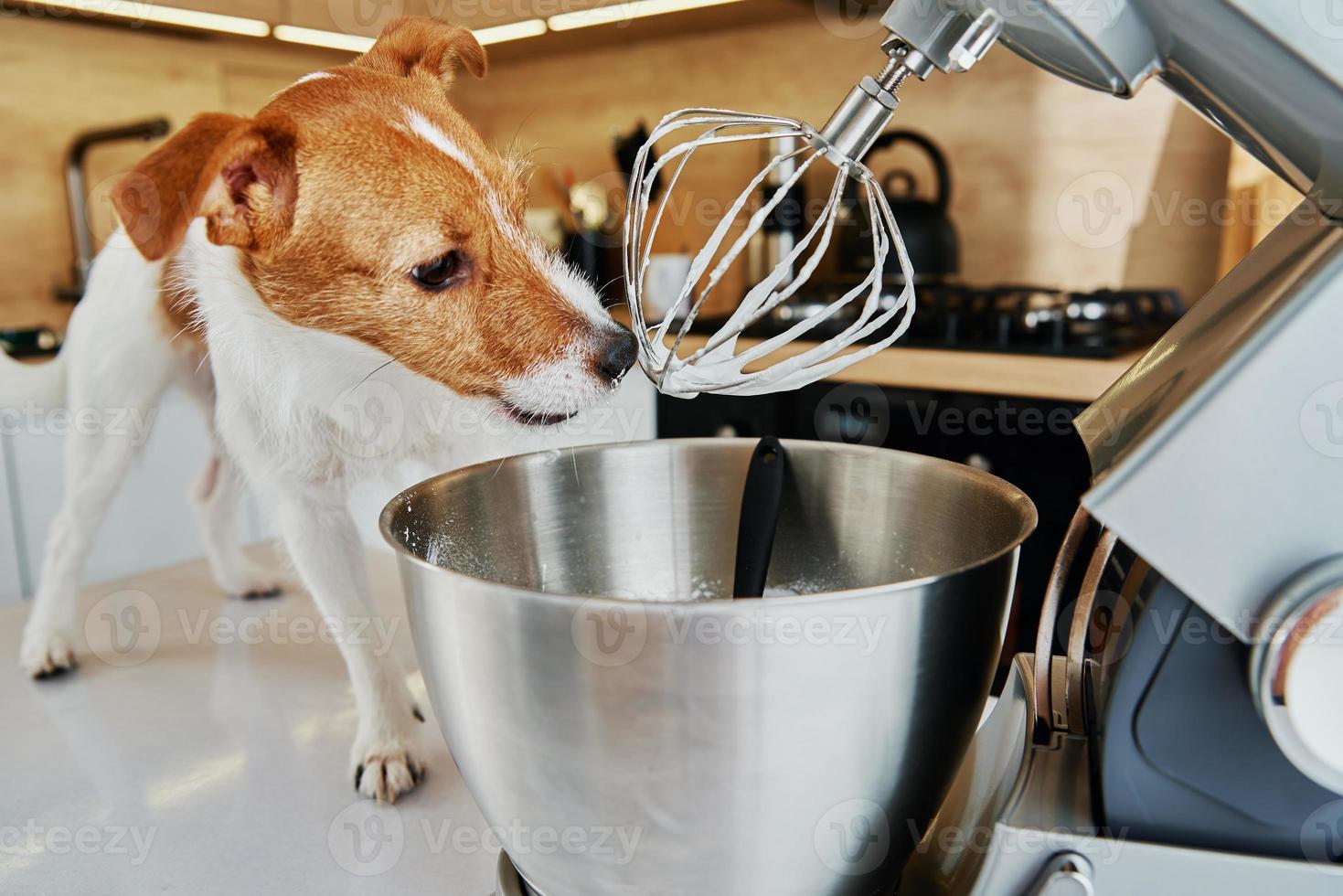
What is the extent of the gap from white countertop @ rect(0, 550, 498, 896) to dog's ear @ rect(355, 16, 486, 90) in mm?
403

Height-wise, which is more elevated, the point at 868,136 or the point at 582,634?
the point at 868,136

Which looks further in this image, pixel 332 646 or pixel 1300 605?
pixel 332 646

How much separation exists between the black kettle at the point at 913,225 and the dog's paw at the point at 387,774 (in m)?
1.30

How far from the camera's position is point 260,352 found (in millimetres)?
518

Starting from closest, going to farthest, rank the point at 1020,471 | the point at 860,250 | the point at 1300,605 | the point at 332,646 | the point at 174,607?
the point at 1300,605
the point at 332,646
the point at 174,607
the point at 1020,471
the point at 860,250

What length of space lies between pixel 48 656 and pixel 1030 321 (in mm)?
1277

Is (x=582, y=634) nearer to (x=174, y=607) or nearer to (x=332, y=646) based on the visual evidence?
(x=332, y=646)

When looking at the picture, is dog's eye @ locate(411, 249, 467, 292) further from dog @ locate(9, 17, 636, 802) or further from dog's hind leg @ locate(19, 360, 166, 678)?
dog's hind leg @ locate(19, 360, 166, 678)

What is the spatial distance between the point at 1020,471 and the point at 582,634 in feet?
4.08

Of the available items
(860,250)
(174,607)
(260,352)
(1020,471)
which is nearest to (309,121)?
(260,352)

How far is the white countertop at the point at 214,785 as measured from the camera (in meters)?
0.45

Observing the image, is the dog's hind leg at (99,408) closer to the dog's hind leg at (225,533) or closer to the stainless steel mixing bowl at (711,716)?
the dog's hind leg at (225,533)

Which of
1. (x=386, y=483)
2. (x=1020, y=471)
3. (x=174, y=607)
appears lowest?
(x=174, y=607)

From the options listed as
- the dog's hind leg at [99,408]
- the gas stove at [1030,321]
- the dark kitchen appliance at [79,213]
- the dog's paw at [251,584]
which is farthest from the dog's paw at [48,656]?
the dark kitchen appliance at [79,213]
